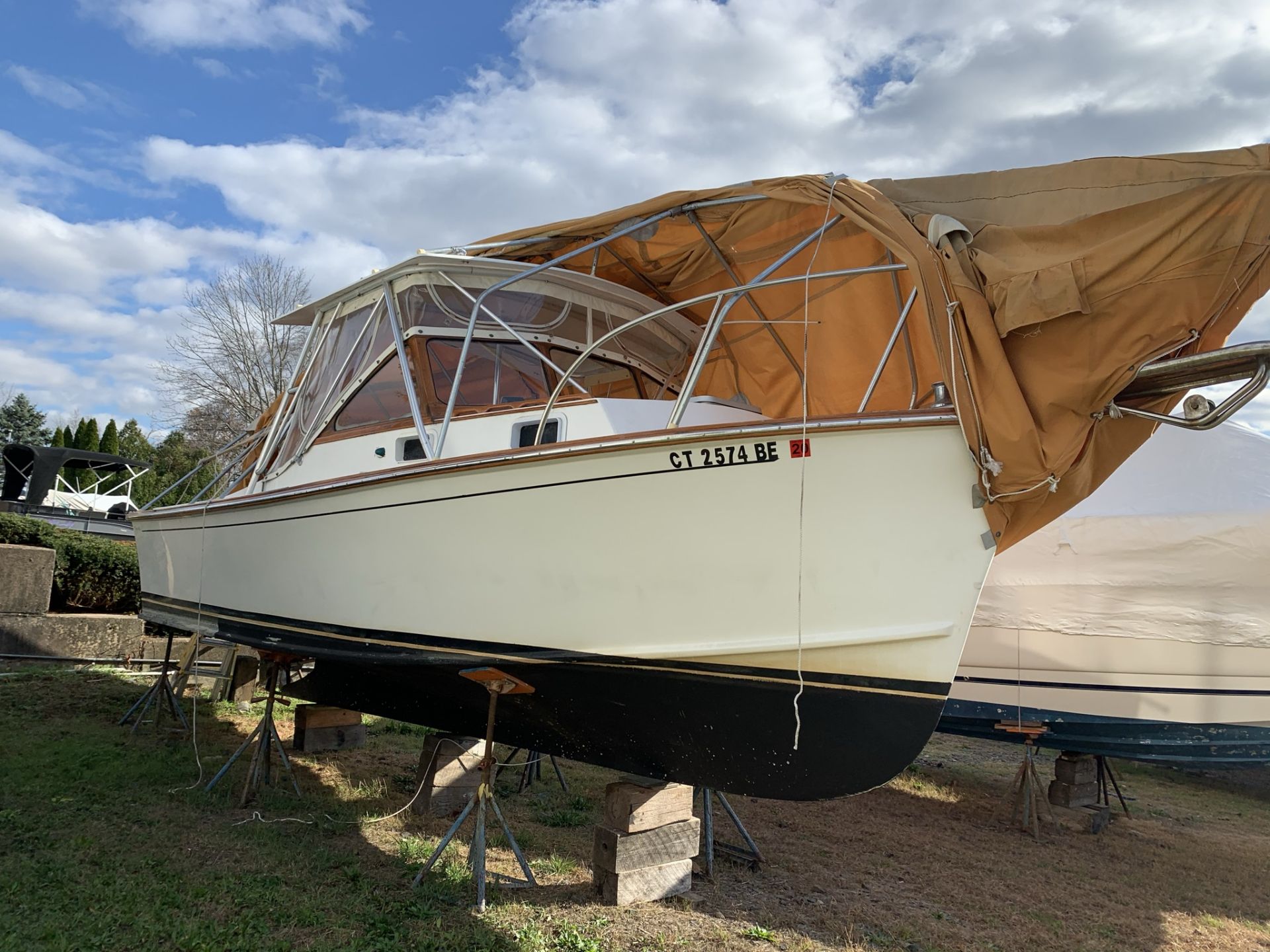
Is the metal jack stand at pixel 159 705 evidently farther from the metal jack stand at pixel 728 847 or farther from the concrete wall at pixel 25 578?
the metal jack stand at pixel 728 847

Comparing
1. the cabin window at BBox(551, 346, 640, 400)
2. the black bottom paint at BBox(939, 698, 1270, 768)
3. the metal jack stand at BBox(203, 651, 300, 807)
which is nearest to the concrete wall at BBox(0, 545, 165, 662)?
the metal jack stand at BBox(203, 651, 300, 807)

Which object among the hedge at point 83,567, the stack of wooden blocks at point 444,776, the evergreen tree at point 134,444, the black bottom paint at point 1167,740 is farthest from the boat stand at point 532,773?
the evergreen tree at point 134,444

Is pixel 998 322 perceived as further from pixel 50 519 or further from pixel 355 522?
pixel 50 519

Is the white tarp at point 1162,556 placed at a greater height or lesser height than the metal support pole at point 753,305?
lesser

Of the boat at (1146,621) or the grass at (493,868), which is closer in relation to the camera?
the grass at (493,868)

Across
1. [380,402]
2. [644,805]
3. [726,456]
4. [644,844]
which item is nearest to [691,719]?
[644,805]

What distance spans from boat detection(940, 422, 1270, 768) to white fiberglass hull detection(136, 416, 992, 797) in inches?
Answer: 179

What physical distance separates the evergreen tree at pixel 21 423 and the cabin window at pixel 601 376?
35664 millimetres

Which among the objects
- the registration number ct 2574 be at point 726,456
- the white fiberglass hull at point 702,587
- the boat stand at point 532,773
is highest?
the registration number ct 2574 be at point 726,456

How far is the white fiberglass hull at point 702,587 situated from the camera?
3.28m

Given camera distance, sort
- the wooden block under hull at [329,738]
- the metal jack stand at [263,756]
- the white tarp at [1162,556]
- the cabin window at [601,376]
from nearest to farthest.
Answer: the cabin window at [601,376] → the metal jack stand at [263,756] → the white tarp at [1162,556] → the wooden block under hull at [329,738]

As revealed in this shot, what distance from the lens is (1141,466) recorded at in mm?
7555

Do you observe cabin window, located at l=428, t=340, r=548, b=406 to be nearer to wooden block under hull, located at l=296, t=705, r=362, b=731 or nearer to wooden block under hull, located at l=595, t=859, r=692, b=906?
wooden block under hull, located at l=595, t=859, r=692, b=906

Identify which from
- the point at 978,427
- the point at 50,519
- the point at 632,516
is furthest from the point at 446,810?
the point at 50,519
